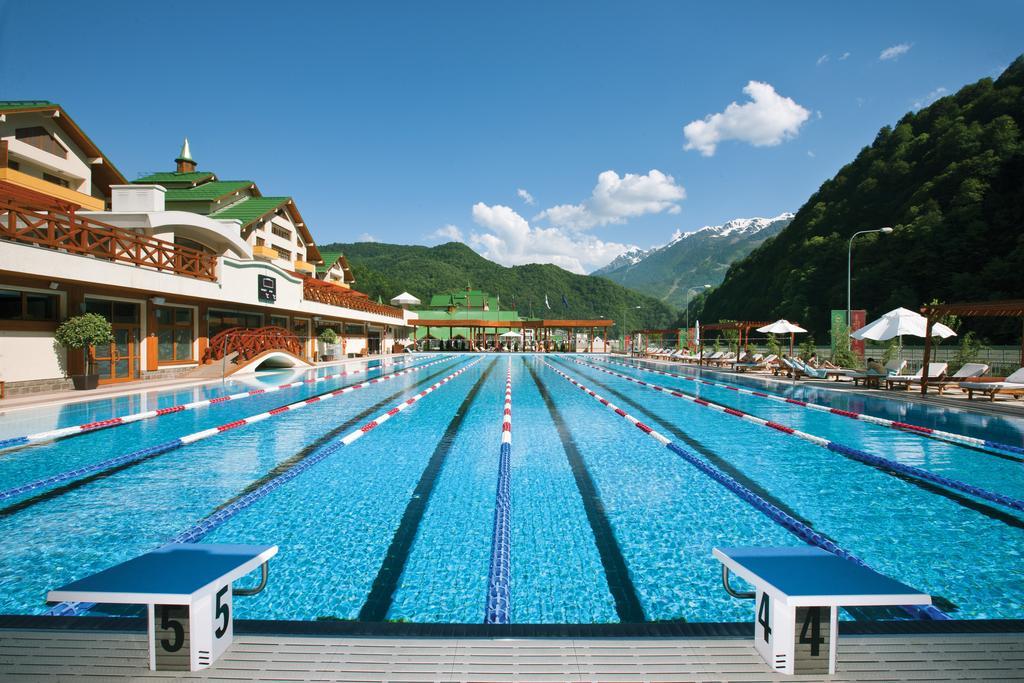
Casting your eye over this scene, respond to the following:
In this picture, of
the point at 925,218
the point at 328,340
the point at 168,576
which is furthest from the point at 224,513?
the point at 925,218

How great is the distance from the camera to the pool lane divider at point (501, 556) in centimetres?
314

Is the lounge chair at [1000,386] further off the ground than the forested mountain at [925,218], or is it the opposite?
the forested mountain at [925,218]

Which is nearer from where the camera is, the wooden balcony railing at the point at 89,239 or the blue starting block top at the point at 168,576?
the blue starting block top at the point at 168,576

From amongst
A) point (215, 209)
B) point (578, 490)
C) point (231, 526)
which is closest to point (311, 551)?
point (231, 526)

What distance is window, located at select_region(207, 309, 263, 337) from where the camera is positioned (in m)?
18.9

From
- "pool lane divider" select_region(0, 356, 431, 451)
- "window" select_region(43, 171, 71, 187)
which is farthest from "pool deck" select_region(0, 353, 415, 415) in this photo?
"window" select_region(43, 171, 71, 187)

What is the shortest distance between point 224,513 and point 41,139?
71.0 feet

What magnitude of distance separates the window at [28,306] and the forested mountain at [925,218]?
42.7m

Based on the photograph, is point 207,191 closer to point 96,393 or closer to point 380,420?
point 96,393

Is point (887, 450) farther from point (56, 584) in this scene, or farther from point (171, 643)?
point (56, 584)

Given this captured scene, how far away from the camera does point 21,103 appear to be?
17484 millimetres

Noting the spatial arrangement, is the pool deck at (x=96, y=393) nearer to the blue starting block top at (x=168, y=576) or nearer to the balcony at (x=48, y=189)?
the balcony at (x=48, y=189)

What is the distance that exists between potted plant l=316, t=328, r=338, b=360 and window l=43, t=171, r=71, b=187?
1197 centimetres

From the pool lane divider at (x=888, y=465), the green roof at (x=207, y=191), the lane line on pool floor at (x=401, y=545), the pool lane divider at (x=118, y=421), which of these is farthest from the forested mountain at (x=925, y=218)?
the green roof at (x=207, y=191)
